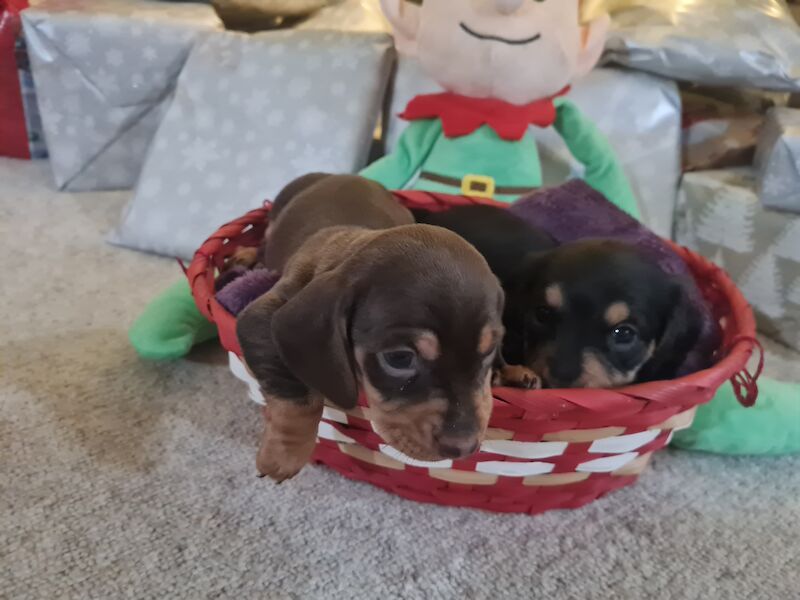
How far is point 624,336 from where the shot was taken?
3.48 feet

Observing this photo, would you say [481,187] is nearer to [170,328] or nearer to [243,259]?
[243,259]

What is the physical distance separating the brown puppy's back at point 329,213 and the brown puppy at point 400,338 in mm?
293

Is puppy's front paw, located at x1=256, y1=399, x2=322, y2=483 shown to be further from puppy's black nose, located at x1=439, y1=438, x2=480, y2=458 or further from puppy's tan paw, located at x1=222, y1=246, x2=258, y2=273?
puppy's tan paw, located at x1=222, y1=246, x2=258, y2=273

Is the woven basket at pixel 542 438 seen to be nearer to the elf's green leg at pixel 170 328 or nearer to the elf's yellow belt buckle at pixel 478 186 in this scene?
the elf's green leg at pixel 170 328

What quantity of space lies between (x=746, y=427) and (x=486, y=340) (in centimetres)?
63

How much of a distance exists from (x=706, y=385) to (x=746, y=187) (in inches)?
36.1

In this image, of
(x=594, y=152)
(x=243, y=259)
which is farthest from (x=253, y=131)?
(x=594, y=152)

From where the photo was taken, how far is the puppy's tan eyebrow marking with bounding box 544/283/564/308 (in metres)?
1.06

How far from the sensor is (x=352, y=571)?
963 millimetres

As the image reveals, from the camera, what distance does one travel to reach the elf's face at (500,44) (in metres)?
1.42

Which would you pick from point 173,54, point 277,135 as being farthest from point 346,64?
point 173,54

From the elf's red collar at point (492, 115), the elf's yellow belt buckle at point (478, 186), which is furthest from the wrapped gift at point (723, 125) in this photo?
the elf's yellow belt buckle at point (478, 186)

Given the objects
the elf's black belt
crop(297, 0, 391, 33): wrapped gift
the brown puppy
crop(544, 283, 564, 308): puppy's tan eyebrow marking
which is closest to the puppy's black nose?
the brown puppy

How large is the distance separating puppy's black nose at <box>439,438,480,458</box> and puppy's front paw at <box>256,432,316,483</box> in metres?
0.21
